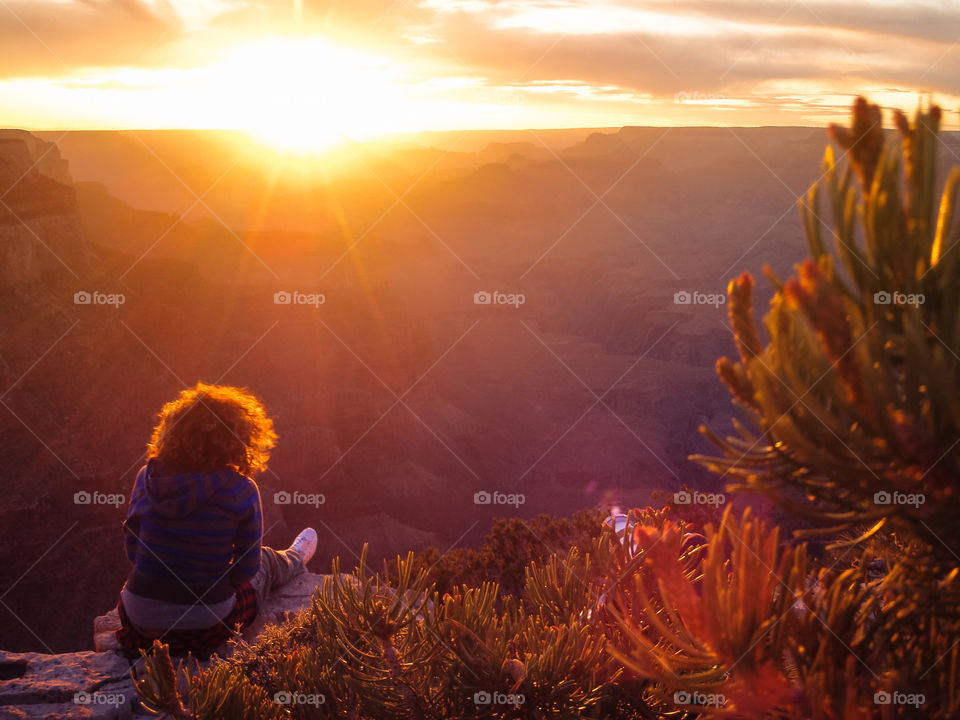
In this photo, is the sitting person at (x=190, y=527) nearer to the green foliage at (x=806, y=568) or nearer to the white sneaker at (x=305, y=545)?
the white sneaker at (x=305, y=545)

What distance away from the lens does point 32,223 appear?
78.6 feet

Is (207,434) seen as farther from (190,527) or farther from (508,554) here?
(508,554)

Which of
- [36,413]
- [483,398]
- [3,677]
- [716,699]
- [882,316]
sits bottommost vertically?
[3,677]

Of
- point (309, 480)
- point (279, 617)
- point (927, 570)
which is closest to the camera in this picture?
point (927, 570)

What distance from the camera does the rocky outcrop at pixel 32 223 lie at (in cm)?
2258

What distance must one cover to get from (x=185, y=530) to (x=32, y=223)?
2569 centimetres

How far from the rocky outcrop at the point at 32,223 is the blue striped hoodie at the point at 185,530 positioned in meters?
23.5

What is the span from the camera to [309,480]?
2573 centimetres

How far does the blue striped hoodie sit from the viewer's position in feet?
9.48

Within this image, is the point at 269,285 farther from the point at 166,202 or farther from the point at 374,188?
the point at 374,188

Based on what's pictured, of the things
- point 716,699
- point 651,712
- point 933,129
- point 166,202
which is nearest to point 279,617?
point 651,712

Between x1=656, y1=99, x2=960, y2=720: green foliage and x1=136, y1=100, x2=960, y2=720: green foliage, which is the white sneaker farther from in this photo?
x1=656, y1=99, x2=960, y2=720: green foliage

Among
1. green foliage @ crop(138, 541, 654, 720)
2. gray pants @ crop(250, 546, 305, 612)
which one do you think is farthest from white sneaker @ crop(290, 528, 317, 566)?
green foliage @ crop(138, 541, 654, 720)

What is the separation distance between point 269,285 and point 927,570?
119 ft
